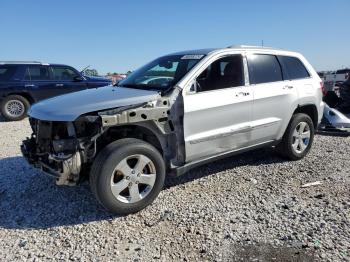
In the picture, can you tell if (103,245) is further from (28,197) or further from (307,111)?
(307,111)

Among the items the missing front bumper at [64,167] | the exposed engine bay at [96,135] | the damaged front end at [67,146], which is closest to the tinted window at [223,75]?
the exposed engine bay at [96,135]

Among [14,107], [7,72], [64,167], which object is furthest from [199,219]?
[7,72]

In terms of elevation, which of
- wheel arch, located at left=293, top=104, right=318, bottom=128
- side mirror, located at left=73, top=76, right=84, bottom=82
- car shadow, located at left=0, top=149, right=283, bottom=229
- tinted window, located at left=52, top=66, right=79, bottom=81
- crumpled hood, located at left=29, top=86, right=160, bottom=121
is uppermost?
tinted window, located at left=52, top=66, right=79, bottom=81

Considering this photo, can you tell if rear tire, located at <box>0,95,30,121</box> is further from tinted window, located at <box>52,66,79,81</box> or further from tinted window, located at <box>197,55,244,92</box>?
tinted window, located at <box>197,55,244,92</box>

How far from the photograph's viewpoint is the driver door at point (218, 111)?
168 inches

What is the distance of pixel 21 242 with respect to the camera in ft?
11.2

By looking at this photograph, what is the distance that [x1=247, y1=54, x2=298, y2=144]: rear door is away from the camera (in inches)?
197

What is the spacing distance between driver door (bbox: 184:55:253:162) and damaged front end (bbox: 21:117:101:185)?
1.12m

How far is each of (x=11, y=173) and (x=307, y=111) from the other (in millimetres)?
4865

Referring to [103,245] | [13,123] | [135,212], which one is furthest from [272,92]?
[13,123]

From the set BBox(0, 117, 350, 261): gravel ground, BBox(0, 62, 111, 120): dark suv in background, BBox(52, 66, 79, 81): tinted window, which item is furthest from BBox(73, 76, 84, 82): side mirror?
BBox(0, 117, 350, 261): gravel ground

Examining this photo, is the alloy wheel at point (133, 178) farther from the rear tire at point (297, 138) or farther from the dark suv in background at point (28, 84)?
the dark suv in background at point (28, 84)

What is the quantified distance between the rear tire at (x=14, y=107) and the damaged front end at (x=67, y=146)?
750cm

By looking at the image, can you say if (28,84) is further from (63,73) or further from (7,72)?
(63,73)
